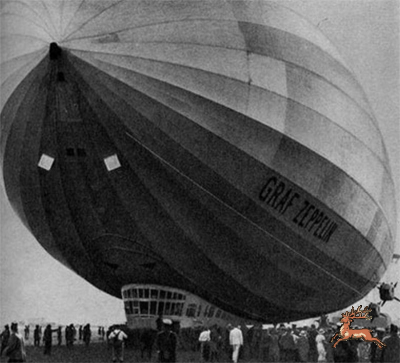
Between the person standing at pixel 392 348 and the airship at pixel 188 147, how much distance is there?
12.4ft

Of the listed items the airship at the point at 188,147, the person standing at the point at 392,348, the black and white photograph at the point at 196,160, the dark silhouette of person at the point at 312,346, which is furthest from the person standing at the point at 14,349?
the dark silhouette of person at the point at 312,346

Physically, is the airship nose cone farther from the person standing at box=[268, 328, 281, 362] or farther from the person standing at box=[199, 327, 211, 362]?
the person standing at box=[268, 328, 281, 362]

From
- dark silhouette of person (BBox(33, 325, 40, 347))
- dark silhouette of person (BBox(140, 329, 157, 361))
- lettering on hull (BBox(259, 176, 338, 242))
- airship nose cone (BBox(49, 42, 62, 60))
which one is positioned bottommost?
dark silhouette of person (BBox(140, 329, 157, 361))

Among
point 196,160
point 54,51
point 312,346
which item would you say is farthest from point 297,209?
point 54,51

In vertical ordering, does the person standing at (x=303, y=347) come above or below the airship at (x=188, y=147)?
below

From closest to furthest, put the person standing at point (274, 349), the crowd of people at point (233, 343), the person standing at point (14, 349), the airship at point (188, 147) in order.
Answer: the person standing at point (14, 349) < the airship at point (188, 147) < the crowd of people at point (233, 343) < the person standing at point (274, 349)

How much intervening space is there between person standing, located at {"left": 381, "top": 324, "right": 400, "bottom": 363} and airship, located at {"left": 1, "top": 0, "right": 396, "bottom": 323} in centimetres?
379

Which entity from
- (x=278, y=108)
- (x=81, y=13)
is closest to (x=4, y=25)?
(x=81, y=13)

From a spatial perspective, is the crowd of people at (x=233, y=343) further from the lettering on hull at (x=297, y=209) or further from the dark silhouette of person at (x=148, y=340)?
the lettering on hull at (x=297, y=209)

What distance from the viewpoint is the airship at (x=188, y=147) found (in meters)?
11.9

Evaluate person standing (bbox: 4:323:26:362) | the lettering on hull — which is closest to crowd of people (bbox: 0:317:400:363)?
the lettering on hull

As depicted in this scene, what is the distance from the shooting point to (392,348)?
400 inches

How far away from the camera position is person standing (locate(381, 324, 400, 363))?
33.3 feet

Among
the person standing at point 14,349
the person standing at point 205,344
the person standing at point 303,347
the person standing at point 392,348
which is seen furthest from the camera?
the person standing at point 303,347
